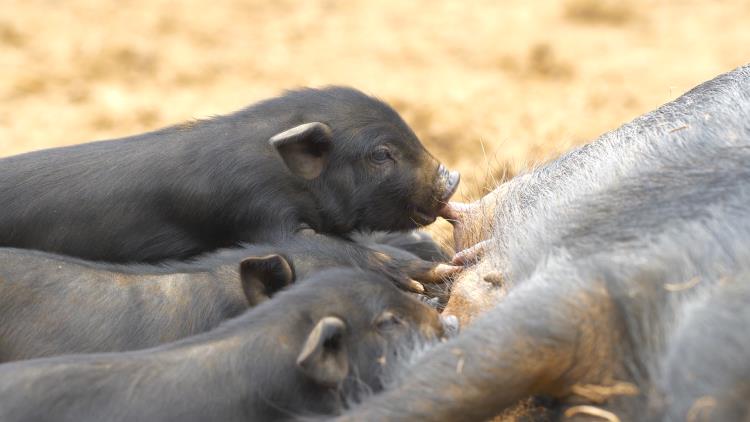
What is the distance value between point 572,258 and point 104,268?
1121 millimetres

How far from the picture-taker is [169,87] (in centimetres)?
747

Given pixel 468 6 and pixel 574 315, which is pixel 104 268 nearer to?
pixel 574 315

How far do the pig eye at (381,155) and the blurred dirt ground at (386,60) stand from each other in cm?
280

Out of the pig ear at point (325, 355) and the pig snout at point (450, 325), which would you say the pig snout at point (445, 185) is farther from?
the pig ear at point (325, 355)

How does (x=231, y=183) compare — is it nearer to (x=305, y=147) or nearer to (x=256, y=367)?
(x=305, y=147)

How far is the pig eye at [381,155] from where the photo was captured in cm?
356

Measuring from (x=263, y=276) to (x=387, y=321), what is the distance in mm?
394

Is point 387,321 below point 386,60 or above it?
below

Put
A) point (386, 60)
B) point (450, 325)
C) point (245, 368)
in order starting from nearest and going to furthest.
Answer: point (245, 368) → point (450, 325) → point (386, 60)

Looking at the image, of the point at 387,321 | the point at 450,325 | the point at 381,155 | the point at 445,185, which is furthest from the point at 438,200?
the point at 387,321

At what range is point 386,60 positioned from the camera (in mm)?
8078

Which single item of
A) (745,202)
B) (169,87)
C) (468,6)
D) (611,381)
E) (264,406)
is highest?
(468,6)

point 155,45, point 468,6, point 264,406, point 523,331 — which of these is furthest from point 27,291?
point 468,6

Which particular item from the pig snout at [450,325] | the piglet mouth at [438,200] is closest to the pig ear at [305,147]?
the piglet mouth at [438,200]
